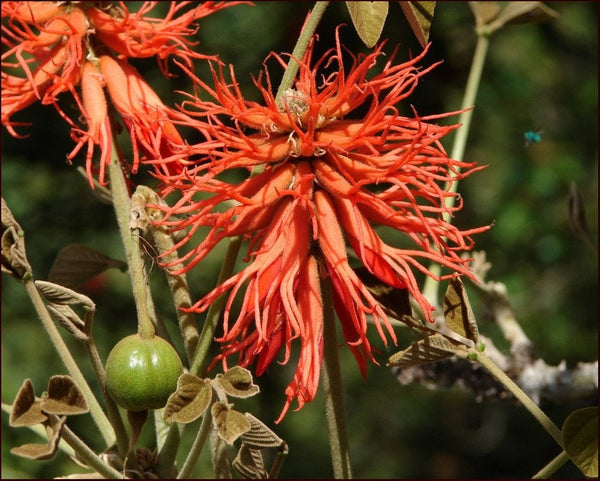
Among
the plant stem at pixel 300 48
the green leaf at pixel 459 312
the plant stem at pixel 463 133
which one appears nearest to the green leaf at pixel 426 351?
the green leaf at pixel 459 312

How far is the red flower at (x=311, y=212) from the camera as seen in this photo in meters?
0.91

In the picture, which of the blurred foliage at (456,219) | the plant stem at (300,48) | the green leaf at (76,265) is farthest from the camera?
the blurred foliage at (456,219)

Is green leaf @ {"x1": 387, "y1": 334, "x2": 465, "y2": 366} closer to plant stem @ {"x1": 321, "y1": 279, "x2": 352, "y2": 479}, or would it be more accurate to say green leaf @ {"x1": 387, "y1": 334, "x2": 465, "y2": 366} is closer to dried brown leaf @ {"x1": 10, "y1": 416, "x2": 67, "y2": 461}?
plant stem @ {"x1": 321, "y1": 279, "x2": 352, "y2": 479}

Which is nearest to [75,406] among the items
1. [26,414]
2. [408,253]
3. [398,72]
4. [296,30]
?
[26,414]

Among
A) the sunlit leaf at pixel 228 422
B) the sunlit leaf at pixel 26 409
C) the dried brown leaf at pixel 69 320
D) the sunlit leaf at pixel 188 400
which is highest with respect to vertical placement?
the dried brown leaf at pixel 69 320

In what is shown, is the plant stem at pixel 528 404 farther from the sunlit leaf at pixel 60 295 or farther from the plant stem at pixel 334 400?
the sunlit leaf at pixel 60 295

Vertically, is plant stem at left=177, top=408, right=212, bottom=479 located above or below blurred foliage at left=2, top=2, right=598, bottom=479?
above

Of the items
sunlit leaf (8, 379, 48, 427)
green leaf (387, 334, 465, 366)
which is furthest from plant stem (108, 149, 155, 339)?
green leaf (387, 334, 465, 366)

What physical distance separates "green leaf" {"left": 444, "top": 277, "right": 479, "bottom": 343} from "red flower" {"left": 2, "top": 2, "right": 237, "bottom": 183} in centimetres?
33

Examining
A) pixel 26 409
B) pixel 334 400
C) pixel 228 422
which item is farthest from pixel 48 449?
pixel 334 400

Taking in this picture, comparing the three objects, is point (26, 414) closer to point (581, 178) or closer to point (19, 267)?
point (19, 267)

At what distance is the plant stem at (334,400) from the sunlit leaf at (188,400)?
12 cm

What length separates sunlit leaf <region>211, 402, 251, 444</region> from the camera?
0.84 metres

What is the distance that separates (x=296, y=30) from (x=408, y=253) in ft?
7.45
